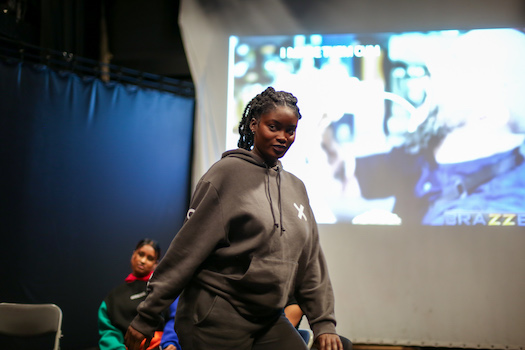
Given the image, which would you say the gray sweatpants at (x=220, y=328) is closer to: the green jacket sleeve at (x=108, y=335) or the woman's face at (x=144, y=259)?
the green jacket sleeve at (x=108, y=335)

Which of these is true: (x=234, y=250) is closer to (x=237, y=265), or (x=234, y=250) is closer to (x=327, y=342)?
(x=237, y=265)

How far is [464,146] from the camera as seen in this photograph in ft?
11.9

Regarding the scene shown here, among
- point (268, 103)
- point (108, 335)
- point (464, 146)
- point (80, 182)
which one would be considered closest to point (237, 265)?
point (268, 103)

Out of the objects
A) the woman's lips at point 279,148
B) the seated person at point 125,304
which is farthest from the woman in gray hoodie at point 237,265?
the seated person at point 125,304

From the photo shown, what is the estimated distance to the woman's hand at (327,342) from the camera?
1346mm

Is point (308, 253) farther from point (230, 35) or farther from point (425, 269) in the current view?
point (230, 35)

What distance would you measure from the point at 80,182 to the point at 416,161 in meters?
2.48

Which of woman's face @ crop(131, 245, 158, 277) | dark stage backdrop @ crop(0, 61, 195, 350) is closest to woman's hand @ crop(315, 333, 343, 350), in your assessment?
woman's face @ crop(131, 245, 158, 277)

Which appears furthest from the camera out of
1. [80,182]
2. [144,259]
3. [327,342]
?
[80,182]

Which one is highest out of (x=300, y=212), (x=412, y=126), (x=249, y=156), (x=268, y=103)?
(x=412, y=126)

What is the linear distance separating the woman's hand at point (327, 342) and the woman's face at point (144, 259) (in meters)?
1.69

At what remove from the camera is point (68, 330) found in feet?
11.2

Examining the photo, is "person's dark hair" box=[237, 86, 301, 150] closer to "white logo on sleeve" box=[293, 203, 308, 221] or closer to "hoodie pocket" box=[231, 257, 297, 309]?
"white logo on sleeve" box=[293, 203, 308, 221]

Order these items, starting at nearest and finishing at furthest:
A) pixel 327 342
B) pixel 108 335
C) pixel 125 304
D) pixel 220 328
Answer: pixel 220 328
pixel 327 342
pixel 108 335
pixel 125 304
